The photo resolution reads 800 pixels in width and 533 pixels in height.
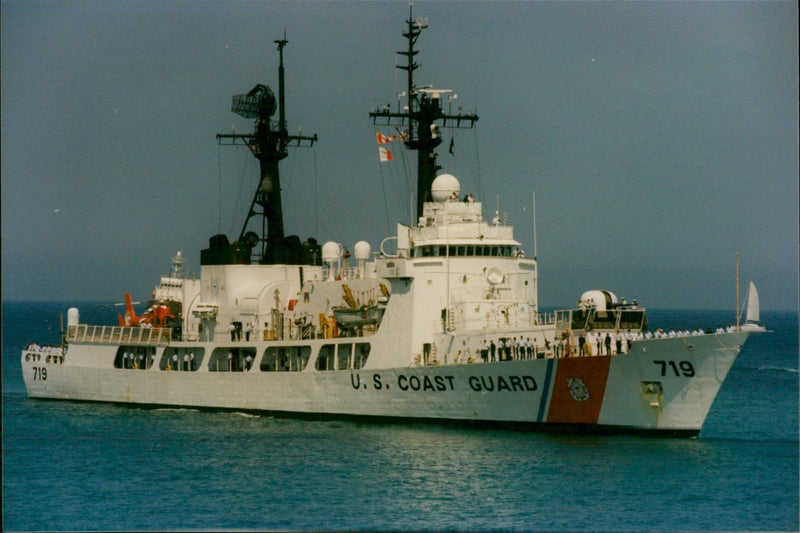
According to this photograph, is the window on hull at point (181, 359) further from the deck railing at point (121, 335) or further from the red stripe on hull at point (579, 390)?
the red stripe on hull at point (579, 390)

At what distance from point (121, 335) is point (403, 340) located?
13.5m

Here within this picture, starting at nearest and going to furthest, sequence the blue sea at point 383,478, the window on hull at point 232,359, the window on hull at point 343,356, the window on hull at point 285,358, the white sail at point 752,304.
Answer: the blue sea at point 383,478 < the white sail at point 752,304 < the window on hull at point 343,356 < the window on hull at point 285,358 < the window on hull at point 232,359

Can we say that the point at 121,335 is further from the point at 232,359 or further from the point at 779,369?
the point at 779,369

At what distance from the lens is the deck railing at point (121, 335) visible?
40156mm

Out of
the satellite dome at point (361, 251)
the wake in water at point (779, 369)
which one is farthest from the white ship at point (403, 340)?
the wake in water at point (779, 369)

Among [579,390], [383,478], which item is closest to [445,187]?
[579,390]

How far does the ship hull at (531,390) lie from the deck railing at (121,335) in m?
3.52

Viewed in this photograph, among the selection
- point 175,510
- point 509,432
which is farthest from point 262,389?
point 175,510

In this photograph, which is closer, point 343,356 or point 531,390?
point 531,390

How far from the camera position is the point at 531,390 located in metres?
30.0

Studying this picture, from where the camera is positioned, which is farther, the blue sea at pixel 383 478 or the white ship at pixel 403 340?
the white ship at pixel 403 340

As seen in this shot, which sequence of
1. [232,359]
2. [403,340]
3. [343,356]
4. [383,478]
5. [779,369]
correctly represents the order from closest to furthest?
[383,478] → [403,340] → [343,356] → [232,359] → [779,369]

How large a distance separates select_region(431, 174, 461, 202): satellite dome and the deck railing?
11.8 m

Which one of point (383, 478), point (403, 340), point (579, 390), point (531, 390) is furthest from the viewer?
point (403, 340)
